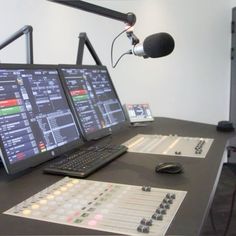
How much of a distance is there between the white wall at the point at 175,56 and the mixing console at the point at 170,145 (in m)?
1.93

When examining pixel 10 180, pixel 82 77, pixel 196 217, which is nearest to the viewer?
pixel 196 217

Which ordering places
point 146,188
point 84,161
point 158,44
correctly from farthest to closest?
point 158,44
point 84,161
point 146,188

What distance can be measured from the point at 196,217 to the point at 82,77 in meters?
1.06

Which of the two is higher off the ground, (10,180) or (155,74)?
(155,74)

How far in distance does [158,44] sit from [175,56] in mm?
2595

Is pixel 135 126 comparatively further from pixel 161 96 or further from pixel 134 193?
pixel 161 96

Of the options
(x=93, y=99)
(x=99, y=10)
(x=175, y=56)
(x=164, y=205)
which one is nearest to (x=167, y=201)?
(x=164, y=205)

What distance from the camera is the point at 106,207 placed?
0.81 metres

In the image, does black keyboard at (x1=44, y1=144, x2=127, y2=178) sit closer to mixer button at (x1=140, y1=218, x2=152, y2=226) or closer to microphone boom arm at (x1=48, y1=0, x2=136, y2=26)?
mixer button at (x1=140, y1=218, x2=152, y2=226)

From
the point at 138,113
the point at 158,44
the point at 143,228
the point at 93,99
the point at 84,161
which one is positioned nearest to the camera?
the point at 143,228

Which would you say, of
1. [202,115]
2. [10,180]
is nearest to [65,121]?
[10,180]

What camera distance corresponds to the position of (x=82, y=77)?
1671 mm

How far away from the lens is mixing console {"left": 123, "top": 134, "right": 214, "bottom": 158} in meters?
1.36

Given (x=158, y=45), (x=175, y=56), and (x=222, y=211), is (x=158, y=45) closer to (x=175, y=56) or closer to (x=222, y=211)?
(x=222, y=211)
